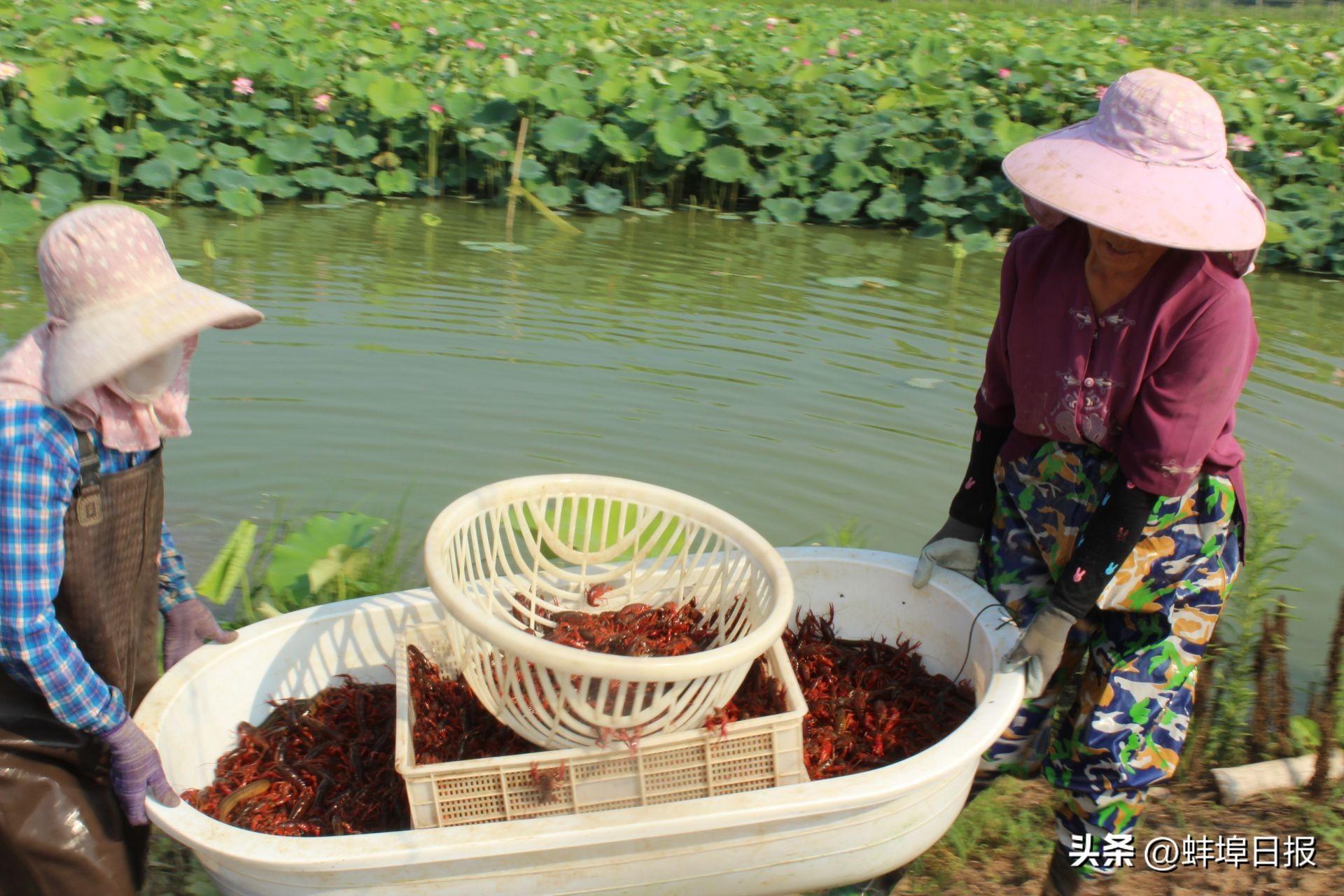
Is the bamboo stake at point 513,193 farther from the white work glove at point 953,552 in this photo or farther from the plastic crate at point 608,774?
the plastic crate at point 608,774

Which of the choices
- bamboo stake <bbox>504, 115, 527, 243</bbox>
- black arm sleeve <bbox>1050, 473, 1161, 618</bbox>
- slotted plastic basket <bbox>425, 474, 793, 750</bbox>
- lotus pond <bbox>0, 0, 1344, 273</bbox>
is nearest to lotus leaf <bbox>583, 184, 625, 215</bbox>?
lotus pond <bbox>0, 0, 1344, 273</bbox>

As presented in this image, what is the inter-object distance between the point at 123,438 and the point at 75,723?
1.74 ft

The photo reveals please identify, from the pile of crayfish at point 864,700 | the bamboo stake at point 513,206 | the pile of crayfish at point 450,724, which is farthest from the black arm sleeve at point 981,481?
the bamboo stake at point 513,206

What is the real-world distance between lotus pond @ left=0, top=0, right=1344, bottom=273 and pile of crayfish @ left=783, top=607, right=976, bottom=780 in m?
6.24

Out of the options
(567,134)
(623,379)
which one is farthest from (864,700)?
(567,134)

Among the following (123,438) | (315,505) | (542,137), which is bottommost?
(315,505)

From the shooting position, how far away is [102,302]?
6.82 feet

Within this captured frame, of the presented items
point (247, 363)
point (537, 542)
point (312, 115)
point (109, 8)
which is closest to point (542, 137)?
point (312, 115)

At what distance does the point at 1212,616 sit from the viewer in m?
2.58

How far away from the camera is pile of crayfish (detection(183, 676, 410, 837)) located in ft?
8.35

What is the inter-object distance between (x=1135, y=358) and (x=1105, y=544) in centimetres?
39

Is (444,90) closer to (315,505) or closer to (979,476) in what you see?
(315,505)

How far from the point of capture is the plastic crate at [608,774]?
7.72 feet

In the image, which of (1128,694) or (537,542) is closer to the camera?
(1128,694)
